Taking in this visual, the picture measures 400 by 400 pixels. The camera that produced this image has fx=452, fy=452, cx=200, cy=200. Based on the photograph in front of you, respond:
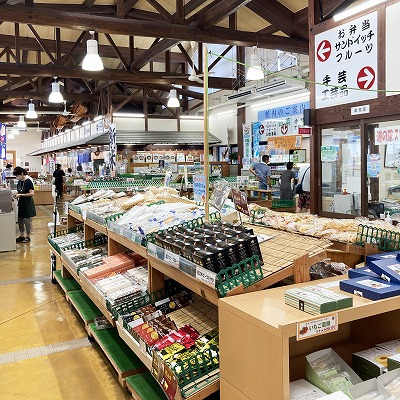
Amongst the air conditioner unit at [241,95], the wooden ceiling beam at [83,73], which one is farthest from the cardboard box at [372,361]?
the air conditioner unit at [241,95]

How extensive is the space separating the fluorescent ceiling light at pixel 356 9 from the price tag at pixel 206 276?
463cm

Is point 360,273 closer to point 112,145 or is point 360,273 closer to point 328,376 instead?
point 328,376

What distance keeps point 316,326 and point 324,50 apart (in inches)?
212

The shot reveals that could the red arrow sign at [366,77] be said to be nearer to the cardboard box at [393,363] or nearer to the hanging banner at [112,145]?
the cardboard box at [393,363]

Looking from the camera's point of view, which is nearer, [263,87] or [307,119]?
[307,119]

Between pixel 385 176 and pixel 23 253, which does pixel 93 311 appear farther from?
pixel 23 253

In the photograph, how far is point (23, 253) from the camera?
854 centimetres

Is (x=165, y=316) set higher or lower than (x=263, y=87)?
lower

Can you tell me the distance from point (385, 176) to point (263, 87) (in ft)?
26.6

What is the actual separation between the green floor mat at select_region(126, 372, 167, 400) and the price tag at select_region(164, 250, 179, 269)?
0.80m

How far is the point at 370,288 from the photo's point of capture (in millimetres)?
1942

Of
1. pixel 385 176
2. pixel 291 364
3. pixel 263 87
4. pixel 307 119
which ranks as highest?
pixel 263 87

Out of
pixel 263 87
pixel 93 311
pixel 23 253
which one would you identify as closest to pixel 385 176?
pixel 93 311

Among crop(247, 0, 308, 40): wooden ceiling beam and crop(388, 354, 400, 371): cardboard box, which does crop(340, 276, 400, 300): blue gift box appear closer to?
crop(388, 354, 400, 371): cardboard box
